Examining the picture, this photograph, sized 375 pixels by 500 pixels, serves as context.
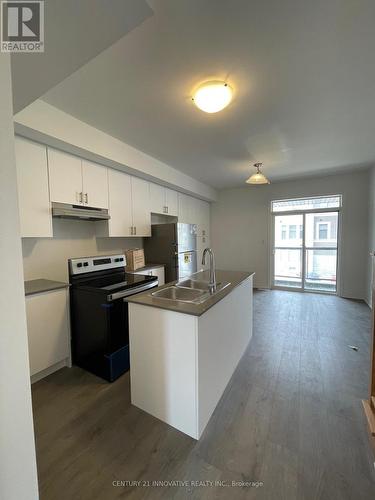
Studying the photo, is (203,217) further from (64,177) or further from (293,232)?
(64,177)

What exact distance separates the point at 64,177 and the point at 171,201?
214 centimetres

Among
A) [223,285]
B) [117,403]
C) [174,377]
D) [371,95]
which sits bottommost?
[117,403]

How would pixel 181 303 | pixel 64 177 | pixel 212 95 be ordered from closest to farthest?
pixel 181 303 < pixel 212 95 < pixel 64 177

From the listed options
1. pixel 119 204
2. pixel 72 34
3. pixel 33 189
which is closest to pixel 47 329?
pixel 33 189

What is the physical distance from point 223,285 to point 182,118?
1735 millimetres

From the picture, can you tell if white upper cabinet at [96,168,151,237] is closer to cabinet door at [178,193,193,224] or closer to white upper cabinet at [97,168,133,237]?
white upper cabinet at [97,168,133,237]

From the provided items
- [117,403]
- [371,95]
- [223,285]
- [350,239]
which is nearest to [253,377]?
[223,285]

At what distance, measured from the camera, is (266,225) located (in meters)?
5.38

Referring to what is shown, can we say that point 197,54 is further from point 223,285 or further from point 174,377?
point 174,377

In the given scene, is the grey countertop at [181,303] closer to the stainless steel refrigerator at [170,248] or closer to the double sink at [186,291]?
the double sink at [186,291]

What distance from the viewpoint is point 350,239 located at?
4.57 meters

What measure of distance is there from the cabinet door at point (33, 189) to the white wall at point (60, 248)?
0.34 m

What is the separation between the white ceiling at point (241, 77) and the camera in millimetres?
1223

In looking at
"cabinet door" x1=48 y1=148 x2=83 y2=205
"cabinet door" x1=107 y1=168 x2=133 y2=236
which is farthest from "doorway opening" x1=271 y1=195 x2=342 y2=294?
"cabinet door" x1=48 y1=148 x2=83 y2=205
